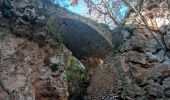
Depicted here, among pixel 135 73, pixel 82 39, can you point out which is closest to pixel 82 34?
pixel 82 39

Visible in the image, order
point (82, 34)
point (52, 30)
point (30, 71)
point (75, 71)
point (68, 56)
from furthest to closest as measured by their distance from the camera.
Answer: point (75, 71)
point (82, 34)
point (68, 56)
point (52, 30)
point (30, 71)

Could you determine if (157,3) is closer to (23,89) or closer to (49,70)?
(49,70)

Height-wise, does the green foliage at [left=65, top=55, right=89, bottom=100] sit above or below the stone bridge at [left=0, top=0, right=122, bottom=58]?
below

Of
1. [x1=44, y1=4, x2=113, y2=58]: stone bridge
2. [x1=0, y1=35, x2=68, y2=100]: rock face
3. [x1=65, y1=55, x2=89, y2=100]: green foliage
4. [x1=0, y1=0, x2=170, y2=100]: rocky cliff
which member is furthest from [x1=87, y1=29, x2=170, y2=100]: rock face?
[x1=0, y1=35, x2=68, y2=100]: rock face

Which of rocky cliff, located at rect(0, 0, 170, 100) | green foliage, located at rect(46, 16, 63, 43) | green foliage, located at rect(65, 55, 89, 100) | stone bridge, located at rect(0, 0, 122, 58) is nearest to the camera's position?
rocky cliff, located at rect(0, 0, 170, 100)

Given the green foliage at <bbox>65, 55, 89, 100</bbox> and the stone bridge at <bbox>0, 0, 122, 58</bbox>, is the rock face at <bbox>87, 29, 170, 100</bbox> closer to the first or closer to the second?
the green foliage at <bbox>65, 55, 89, 100</bbox>

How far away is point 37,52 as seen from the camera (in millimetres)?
7727

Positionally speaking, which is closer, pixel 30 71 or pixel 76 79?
pixel 30 71

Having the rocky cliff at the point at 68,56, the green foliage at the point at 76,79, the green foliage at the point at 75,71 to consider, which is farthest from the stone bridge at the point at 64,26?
the green foliage at the point at 76,79

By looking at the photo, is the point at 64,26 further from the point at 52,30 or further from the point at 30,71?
the point at 30,71

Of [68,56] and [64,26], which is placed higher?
[64,26]

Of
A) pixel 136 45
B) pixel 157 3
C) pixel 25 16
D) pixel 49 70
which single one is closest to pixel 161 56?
pixel 136 45

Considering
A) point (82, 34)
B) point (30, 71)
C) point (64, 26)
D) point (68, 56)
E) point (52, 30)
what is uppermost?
point (64, 26)

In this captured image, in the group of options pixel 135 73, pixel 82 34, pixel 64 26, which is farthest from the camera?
pixel 82 34
